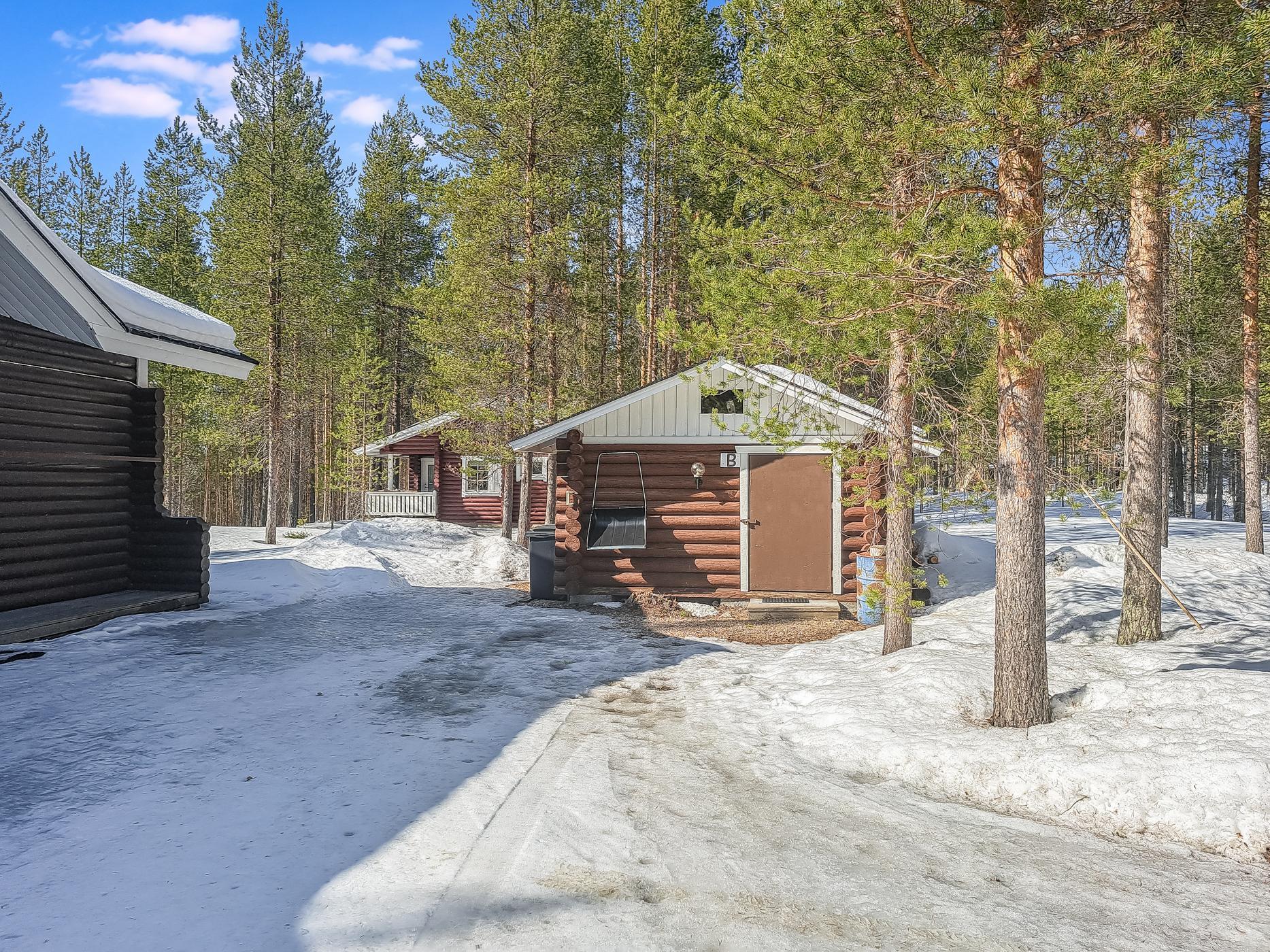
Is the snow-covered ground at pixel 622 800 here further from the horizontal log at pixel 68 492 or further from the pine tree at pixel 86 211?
the pine tree at pixel 86 211

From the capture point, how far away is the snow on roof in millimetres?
8586

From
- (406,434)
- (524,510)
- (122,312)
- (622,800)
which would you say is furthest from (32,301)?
(406,434)

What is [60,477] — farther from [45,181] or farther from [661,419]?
[45,181]

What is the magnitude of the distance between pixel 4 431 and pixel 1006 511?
9.64m

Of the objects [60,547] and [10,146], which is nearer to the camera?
[60,547]

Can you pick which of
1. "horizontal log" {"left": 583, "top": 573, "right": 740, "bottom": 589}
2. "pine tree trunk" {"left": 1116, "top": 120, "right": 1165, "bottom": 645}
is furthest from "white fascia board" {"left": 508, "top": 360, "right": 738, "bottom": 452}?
"pine tree trunk" {"left": 1116, "top": 120, "right": 1165, "bottom": 645}

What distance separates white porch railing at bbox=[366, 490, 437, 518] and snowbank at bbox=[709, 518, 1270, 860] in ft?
68.6

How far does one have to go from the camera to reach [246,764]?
4.54 m

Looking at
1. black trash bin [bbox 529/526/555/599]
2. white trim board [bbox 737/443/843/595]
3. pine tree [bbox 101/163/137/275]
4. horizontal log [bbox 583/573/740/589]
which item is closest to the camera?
white trim board [bbox 737/443/843/595]

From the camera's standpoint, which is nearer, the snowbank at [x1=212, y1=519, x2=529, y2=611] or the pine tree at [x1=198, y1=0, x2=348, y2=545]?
the snowbank at [x1=212, y1=519, x2=529, y2=611]

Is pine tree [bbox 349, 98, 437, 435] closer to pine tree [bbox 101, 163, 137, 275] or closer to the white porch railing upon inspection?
the white porch railing

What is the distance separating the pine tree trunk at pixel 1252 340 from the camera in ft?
43.1

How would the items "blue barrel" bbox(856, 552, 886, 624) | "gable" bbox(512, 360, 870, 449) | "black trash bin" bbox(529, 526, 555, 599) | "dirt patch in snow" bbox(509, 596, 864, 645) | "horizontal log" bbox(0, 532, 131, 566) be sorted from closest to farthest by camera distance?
1. "horizontal log" bbox(0, 532, 131, 566)
2. "dirt patch in snow" bbox(509, 596, 864, 645)
3. "blue barrel" bbox(856, 552, 886, 624)
4. "gable" bbox(512, 360, 870, 449)
5. "black trash bin" bbox(529, 526, 555, 599)

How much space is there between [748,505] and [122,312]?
8986 mm
